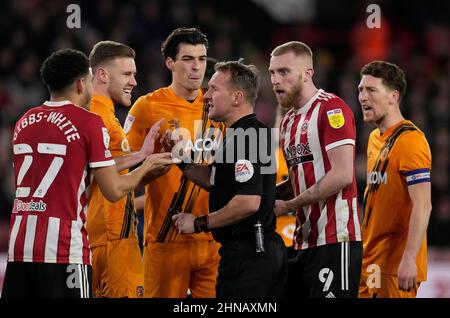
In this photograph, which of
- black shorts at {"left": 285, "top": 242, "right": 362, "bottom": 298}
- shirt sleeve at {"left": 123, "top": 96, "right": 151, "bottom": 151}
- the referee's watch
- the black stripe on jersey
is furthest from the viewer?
shirt sleeve at {"left": 123, "top": 96, "right": 151, "bottom": 151}

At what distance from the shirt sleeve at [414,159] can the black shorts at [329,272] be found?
2.27ft

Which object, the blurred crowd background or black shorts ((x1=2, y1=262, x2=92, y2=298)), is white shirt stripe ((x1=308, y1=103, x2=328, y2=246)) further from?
the blurred crowd background

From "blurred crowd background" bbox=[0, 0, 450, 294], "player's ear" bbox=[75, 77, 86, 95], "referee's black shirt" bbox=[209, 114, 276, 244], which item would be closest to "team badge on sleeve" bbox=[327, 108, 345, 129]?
"referee's black shirt" bbox=[209, 114, 276, 244]

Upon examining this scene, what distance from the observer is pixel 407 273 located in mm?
5508

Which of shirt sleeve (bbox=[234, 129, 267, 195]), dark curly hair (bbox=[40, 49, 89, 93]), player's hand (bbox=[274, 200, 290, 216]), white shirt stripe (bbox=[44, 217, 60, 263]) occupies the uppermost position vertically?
dark curly hair (bbox=[40, 49, 89, 93])

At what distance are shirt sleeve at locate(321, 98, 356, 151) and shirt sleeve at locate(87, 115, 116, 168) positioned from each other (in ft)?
4.58

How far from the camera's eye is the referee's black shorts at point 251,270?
16.5 ft

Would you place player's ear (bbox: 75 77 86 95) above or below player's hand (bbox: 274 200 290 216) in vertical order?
above

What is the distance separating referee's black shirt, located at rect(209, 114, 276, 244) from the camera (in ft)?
16.4

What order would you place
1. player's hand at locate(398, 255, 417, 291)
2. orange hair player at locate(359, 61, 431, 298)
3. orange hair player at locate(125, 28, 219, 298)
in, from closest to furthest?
player's hand at locate(398, 255, 417, 291), orange hair player at locate(359, 61, 431, 298), orange hair player at locate(125, 28, 219, 298)

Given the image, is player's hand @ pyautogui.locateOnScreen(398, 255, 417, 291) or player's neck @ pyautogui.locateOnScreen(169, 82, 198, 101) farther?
player's neck @ pyautogui.locateOnScreen(169, 82, 198, 101)

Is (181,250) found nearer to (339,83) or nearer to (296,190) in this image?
(296,190)

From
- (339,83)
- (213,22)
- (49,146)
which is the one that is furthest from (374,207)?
(213,22)

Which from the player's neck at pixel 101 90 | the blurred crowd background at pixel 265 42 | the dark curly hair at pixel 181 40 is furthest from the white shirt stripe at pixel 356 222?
the blurred crowd background at pixel 265 42
